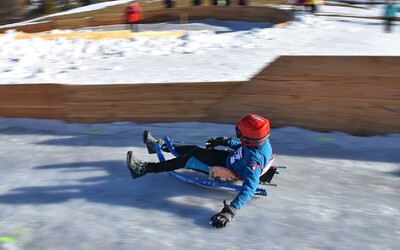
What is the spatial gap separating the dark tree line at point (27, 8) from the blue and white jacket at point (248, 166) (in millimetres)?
24846

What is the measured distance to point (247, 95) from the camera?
230 inches

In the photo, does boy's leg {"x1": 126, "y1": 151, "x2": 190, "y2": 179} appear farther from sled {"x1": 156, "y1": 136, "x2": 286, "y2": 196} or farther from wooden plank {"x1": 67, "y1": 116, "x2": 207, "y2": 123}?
wooden plank {"x1": 67, "y1": 116, "x2": 207, "y2": 123}

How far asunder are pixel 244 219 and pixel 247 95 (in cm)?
240

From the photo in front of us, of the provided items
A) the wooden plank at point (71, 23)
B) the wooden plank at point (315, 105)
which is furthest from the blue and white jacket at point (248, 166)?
the wooden plank at point (71, 23)

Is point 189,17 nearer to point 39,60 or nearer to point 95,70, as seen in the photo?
point 39,60

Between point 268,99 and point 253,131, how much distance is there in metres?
1.96

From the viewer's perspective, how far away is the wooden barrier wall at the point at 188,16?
18266 mm

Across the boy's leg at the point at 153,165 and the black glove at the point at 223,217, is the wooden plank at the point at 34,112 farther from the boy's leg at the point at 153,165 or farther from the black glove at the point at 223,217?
the black glove at the point at 223,217

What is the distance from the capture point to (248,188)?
3771mm

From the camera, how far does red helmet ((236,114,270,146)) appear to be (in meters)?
3.86

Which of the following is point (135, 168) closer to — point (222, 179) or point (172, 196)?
point (172, 196)

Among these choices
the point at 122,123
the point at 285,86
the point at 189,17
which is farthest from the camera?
the point at 189,17

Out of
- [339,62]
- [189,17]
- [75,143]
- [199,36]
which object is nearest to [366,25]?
[199,36]

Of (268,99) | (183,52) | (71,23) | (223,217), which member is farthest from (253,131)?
(71,23)
